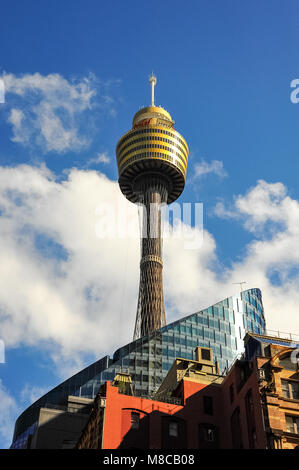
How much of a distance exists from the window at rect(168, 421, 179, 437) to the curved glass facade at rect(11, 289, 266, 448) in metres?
53.0

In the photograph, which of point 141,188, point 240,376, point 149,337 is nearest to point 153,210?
point 141,188

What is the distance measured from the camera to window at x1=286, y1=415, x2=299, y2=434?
6091cm

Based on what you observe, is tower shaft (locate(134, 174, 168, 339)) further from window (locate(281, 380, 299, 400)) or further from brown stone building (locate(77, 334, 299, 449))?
window (locate(281, 380, 299, 400))

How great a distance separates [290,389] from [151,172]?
13743 centimetres

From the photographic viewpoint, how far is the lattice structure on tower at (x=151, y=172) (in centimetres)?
17975

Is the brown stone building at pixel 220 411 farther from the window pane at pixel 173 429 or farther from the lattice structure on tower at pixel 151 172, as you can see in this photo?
the lattice structure on tower at pixel 151 172

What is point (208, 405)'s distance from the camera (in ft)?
249

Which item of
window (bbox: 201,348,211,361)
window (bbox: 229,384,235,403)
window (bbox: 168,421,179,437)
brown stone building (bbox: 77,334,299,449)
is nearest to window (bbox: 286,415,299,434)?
brown stone building (bbox: 77,334,299,449)

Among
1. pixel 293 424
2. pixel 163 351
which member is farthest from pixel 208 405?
pixel 163 351

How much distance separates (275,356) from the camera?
65438mm

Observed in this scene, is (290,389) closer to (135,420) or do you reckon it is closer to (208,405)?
(208,405)

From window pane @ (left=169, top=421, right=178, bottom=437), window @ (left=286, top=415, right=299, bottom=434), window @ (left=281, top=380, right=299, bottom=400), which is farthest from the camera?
window pane @ (left=169, top=421, right=178, bottom=437)

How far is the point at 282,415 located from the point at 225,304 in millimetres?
96542

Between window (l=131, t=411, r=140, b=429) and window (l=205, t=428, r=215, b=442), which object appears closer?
window (l=131, t=411, r=140, b=429)
